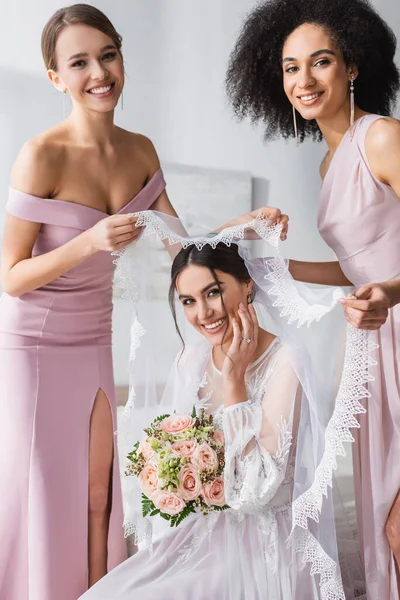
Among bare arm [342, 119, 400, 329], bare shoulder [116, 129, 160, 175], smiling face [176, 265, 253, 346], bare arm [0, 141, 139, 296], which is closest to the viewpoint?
bare arm [342, 119, 400, 329]

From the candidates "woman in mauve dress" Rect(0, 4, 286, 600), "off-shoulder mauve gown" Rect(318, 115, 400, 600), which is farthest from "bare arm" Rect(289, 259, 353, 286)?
"woman in mauve dress" Rect(0, 4, 286, 600)

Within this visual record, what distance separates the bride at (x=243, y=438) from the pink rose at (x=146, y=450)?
5.8 inches

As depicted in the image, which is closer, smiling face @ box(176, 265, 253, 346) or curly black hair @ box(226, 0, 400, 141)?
smiling face @ box(176, 265, 253, 346)

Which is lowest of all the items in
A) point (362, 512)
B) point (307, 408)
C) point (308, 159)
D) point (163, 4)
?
point (362, 512)

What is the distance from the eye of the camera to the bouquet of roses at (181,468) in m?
1.98

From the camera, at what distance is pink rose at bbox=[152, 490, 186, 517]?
6.50ft

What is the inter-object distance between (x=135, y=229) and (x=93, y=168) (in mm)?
373

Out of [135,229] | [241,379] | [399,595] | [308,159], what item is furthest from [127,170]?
[308,159]

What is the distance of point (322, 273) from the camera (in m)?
2.47

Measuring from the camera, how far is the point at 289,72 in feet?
7.92

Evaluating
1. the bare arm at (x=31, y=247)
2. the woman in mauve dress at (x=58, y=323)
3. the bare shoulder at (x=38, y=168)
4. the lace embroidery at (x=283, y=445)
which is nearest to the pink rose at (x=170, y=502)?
the lace embroidery at (x=283, y=445)

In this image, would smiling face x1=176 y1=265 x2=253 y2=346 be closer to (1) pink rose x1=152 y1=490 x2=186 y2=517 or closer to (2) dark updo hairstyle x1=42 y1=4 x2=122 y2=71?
(1) pink rose x1=152 y1=490 x2=186 y2=517

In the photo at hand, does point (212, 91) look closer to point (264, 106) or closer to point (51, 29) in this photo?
point (264, 106)

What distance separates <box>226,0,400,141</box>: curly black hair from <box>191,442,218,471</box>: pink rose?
125 centimetres
